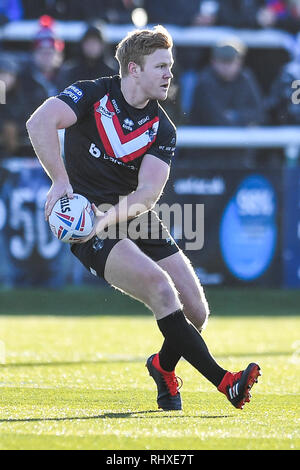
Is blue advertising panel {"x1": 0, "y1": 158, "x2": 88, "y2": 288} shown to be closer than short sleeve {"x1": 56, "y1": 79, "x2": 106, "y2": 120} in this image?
No

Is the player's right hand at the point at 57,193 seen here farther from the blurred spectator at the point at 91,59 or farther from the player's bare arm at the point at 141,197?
the blurred spectator at the point at 91,59

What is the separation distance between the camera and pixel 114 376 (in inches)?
288

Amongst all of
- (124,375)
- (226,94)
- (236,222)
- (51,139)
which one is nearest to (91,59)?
(226,94)

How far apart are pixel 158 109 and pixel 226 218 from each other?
6.68m

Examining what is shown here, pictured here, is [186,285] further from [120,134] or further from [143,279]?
[120,134]

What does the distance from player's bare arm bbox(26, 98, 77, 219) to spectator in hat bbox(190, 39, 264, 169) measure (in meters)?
7.50

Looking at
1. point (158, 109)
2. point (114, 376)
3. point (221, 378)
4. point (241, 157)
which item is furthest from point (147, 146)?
point (241, 157)

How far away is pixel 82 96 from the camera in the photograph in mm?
6047

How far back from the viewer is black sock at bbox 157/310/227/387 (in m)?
5.81

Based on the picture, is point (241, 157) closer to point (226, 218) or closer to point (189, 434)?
point (226, 218)

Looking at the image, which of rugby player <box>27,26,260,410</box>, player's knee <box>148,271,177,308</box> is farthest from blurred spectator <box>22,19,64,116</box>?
player's knee <box>148,271,177,308</box>

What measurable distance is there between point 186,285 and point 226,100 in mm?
7653

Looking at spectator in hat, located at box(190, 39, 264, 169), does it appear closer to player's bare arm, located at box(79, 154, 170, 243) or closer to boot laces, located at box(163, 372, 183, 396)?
player's bare arm, located at box(79, 154, 170, 243)

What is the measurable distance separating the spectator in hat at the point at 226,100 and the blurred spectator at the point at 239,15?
1117 mm
